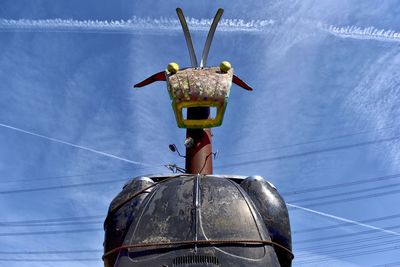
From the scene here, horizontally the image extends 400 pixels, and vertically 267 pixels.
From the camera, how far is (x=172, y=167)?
16.8 ft

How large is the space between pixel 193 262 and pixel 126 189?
1183 mm

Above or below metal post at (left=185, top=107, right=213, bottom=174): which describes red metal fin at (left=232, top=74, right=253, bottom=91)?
above

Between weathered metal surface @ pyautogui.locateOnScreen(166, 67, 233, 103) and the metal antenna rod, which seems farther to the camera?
the metal antenna rod

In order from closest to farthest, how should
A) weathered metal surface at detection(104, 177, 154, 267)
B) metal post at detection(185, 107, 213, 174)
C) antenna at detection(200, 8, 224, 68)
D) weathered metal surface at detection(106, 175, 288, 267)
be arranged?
weathered metal surface at detection(106, 175, 288, 267), weathered metal surface at detection(104, 177, 154, 267), metal post at detection(185, 107, 213, 174), antenna at detection(200, 8, 224, 68)

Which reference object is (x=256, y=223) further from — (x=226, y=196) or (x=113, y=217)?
(x=113, y=217)

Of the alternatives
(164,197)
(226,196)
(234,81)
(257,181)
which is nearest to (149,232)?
(164,197)

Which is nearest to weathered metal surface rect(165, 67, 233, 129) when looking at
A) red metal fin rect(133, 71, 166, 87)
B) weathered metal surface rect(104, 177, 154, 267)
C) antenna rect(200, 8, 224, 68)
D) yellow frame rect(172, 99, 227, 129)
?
yellow frame rect(172, 99, 227, 129)

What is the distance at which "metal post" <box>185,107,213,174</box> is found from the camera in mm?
5168

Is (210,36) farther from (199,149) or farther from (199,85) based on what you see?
(199,149)

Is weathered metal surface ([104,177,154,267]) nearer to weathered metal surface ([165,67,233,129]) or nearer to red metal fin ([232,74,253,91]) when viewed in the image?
weathered metal surface ([165,67,233,129])

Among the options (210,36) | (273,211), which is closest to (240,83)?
(210,36)

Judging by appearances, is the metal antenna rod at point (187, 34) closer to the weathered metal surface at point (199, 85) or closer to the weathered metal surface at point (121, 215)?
the weathered metal surface at point (199, 85)

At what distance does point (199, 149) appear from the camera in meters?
5.23

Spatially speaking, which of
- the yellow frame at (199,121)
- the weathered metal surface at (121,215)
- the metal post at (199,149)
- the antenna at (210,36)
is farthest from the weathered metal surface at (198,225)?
the antenna at (210,36)
